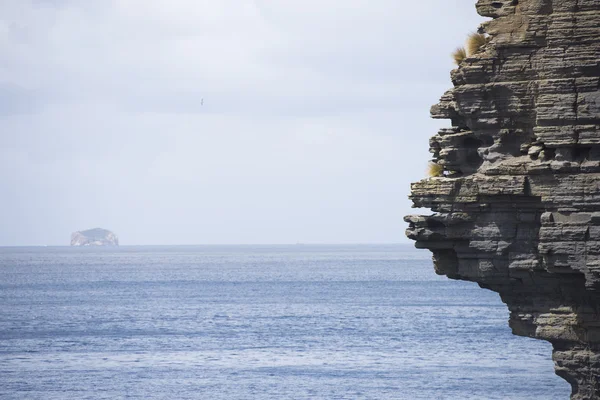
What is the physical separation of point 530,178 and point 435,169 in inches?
122

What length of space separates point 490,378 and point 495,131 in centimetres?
4224

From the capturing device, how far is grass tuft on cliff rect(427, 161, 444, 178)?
25500mm

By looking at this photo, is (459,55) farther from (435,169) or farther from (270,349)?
(270,349)

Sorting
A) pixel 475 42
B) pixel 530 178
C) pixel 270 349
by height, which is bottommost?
pixel 270 349

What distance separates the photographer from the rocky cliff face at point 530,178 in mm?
22391

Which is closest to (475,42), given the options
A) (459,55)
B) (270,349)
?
(459,55)

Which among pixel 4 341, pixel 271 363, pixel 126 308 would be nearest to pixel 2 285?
pixel 126 308

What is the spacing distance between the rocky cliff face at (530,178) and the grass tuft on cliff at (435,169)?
0.95 ft

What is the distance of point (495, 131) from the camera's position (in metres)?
23.8

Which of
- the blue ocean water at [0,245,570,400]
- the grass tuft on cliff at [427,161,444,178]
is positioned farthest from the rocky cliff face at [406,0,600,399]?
the blue ocean water at [0,245,570,400]

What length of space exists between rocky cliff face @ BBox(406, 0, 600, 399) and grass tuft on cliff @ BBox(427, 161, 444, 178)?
11.5 inches

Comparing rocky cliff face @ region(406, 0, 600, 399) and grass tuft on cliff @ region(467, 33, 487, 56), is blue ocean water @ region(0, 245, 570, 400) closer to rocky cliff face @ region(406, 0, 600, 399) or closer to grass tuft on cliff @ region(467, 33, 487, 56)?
rocky cliff face @ region(406, 0, 600, 399)

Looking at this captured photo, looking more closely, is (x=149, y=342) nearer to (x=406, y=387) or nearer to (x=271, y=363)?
(x=271, y=363)

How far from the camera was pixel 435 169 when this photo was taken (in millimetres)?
25656
